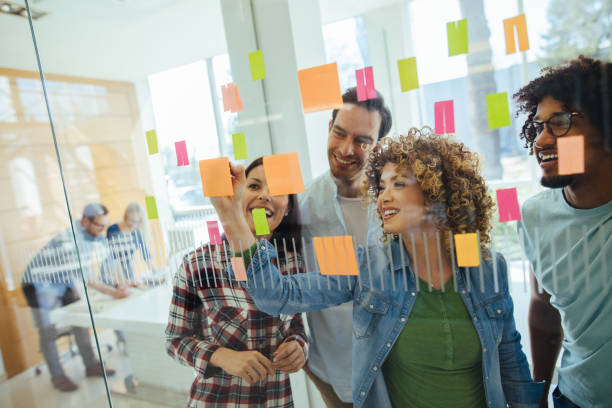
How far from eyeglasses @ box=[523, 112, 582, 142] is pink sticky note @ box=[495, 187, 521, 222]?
0.10 m

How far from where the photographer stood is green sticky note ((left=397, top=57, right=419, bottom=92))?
2.46ft

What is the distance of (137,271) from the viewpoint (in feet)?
3.84

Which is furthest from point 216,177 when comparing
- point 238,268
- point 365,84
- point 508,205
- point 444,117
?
point 508,205

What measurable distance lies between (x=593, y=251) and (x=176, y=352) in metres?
1.05

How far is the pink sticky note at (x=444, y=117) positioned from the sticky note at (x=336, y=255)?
0.30 meters

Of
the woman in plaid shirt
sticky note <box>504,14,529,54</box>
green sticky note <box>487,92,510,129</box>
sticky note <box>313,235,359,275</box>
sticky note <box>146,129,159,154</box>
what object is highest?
sticky note <box>504,14,529,54</box>

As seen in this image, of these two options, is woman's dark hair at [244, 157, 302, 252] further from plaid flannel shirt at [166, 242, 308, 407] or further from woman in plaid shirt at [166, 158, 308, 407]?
plaid flannel shirt at [166, 242, 308, 407]

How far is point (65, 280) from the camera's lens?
Result: 1.31 meters

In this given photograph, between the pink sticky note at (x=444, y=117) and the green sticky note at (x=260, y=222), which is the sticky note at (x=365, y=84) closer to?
the pink sticky note at (x=444, y=117)

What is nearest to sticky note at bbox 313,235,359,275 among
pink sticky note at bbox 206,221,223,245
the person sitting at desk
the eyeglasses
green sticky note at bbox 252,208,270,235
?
green sticky note at bbox 252,208,270,235

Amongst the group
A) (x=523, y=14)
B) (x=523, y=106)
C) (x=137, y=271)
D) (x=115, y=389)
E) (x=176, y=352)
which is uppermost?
(x=523, y=14)

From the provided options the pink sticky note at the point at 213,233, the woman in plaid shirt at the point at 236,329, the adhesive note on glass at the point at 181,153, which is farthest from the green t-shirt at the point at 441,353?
the adhesive note on glass at the point at 181,153

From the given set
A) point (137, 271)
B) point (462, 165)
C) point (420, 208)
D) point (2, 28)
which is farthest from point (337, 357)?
point (2, 28)

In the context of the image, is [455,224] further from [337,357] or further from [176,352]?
[176,352]
